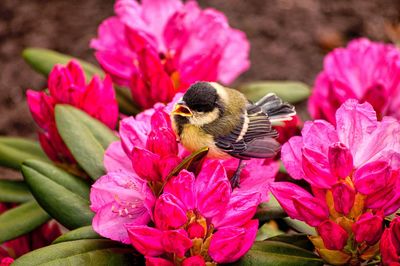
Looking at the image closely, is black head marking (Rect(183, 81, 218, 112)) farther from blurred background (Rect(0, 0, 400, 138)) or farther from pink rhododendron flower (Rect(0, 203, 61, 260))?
blurred background (Rect(0, 0, 400, 138))

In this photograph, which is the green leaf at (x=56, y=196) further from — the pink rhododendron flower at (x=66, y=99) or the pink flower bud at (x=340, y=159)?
the pink flower bud at (x=340, y=159)

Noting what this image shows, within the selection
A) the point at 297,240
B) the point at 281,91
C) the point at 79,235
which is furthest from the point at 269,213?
the point at 281,91

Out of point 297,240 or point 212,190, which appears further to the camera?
point 297,240

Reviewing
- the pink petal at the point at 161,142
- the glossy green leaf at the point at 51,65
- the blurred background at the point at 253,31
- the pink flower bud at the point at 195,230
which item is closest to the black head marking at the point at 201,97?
the pink petal at the point at 161,142

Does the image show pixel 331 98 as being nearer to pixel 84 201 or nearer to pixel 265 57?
pixel 84 201

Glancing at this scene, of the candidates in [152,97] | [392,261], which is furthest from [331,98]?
[392,261]

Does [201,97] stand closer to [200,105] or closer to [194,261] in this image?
[200,105]

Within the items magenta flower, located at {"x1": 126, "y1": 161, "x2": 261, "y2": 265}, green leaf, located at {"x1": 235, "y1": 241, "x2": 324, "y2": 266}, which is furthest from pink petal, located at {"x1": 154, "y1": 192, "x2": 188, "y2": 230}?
green leaf, located at {"x1": 235, "y1": 241, "x2": 324, "y2": 266}
